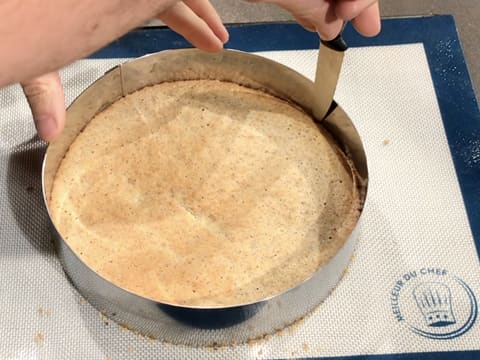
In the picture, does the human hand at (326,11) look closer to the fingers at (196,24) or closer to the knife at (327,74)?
the knife at (327,74)

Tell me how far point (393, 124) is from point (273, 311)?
371 millimetres

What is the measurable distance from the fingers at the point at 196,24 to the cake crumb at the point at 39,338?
431 millimetres

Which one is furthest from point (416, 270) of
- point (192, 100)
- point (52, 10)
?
point (52, 10)

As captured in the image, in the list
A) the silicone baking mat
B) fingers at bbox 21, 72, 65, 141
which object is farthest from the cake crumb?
fingers at bbox 21, 72, 65, 141

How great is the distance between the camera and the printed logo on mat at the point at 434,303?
81 centimetres

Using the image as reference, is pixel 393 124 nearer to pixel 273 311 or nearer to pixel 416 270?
pixel 416 270

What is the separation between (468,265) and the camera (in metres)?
0.86

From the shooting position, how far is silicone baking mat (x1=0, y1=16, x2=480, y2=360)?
795mm

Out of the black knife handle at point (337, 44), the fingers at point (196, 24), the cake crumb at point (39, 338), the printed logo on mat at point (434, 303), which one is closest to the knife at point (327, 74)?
the black knife handle at point (337, 44)

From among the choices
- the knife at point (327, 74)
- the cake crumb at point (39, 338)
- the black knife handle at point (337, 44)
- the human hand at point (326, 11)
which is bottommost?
the cake crumb at point (39, 338)

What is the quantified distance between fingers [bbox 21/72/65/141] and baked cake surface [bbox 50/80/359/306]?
17 centimetres

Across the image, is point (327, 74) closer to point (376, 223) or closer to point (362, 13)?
point (362, 13)

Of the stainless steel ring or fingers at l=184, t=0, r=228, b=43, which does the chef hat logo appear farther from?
fingers at l=184, t=0, r=228, b=43

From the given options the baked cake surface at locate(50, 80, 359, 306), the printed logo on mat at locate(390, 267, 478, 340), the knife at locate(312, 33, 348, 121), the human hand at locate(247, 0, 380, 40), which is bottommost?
the printed logo on mat at locate(390, 267, 478, 340)
